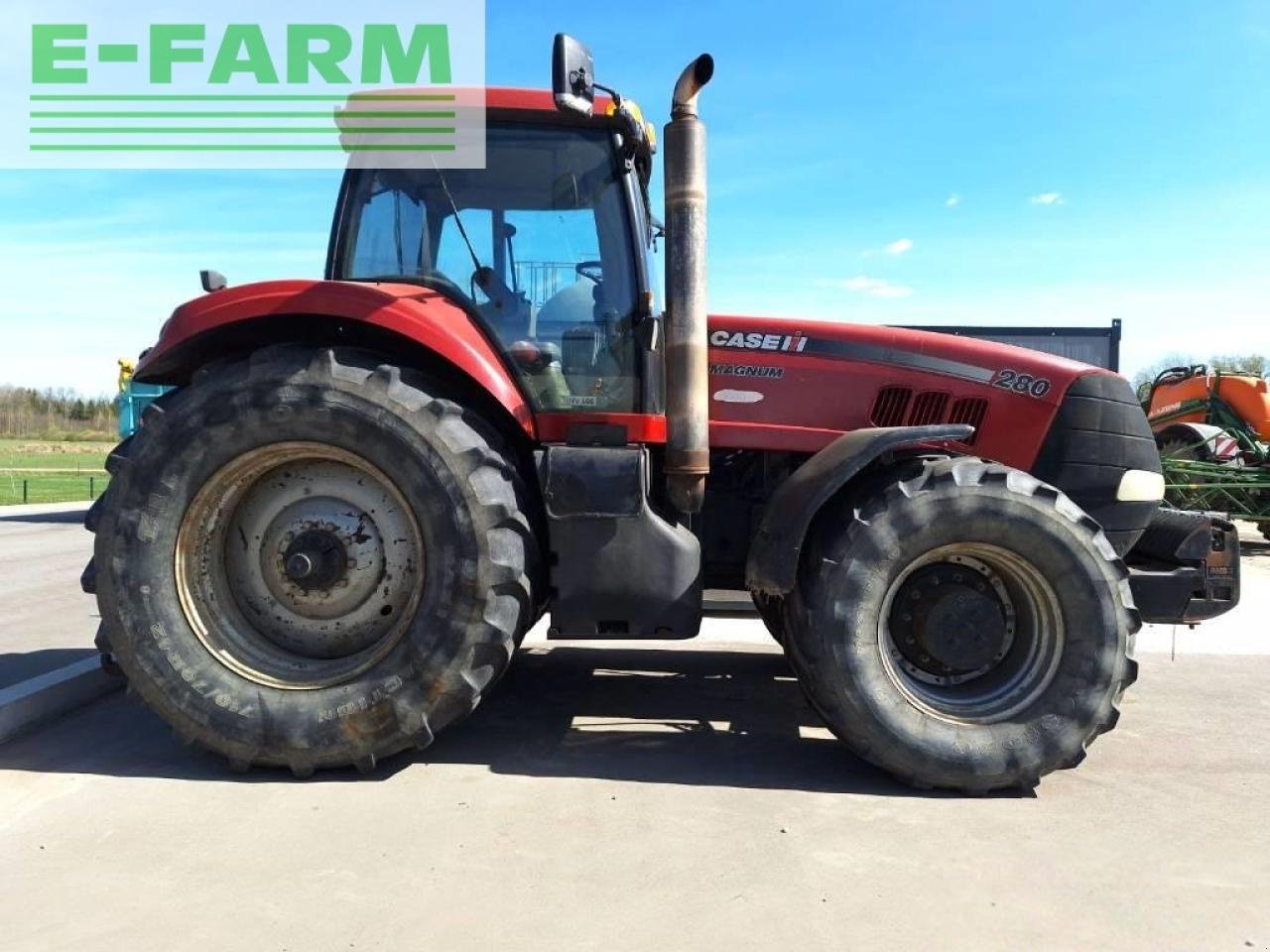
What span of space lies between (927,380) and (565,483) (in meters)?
1.71

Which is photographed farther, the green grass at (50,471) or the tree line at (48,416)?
the tree line at (48,416)

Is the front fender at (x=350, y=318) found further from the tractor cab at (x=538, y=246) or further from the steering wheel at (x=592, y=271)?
the steering wheel at (x=592, y=271)

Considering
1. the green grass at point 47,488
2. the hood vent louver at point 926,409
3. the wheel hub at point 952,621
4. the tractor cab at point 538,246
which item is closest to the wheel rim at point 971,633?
the wheel hub at point 952,621

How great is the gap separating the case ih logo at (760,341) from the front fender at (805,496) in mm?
619

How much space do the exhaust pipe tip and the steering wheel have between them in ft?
2.26

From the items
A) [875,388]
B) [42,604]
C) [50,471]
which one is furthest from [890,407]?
[50,471]

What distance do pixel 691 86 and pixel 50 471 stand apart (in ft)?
111

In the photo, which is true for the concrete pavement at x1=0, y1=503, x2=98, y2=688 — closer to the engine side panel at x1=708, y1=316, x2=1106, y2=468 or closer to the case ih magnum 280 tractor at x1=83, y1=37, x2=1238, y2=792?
the case ih magnum 280 tractor at x1=83, y1=37, x2=1238, y2=792

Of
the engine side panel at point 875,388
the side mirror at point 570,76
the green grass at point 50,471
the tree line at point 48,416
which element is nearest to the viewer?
the side mirror at point 570,76

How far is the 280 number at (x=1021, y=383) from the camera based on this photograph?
13.1 feet

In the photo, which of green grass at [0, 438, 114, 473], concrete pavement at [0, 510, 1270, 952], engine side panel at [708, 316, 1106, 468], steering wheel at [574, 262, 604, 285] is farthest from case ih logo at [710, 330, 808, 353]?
green grass at [0, 438, 114, 473]

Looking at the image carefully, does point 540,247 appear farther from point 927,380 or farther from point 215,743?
point 215,743

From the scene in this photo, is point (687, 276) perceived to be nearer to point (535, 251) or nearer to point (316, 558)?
point (535, 251)

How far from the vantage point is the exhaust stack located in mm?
3494
